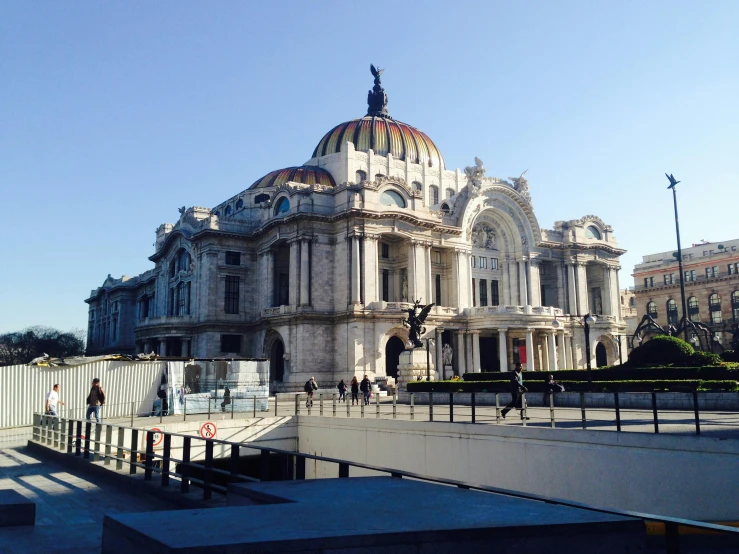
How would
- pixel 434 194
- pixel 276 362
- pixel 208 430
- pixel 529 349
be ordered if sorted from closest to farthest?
pixel 208 430 < pixel 529 349 < pixel 276 362 < pixel 434 194

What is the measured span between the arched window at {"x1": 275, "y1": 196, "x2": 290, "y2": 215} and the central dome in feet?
36.1

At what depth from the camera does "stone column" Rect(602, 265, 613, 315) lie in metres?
67.2

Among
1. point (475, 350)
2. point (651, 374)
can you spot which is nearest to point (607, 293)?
point (475, 350)

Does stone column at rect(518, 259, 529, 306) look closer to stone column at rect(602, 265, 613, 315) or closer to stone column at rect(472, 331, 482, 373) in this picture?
stone column at rect(472, 331, 482, 373)

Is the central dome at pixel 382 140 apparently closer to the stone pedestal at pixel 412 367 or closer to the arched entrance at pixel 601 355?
the arched entrance at pixel 601 355

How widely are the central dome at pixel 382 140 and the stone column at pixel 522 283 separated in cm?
1465

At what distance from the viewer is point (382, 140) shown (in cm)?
6544

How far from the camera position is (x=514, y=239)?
2402 inches

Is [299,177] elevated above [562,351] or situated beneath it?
elevated above

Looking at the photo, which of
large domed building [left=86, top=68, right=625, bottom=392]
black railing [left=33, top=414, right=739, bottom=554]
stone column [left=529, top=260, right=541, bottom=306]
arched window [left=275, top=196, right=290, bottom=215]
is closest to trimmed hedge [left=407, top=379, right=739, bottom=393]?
black railing [left=33, top=414, right=739, bottom=554]

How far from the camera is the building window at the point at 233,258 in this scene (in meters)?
57.2

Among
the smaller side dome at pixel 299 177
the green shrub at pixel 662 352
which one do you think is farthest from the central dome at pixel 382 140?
the green shrub at pixel 662 352

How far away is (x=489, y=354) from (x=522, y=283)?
753 cm

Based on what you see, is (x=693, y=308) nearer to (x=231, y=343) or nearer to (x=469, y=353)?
(x=469, y=353)
